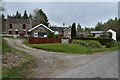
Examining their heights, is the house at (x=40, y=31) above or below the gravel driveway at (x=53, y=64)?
above

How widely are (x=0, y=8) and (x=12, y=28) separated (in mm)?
47964

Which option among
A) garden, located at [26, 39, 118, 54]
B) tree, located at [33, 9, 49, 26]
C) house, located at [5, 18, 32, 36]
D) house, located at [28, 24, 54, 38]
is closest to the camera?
garden, located at [26, 39, 118, 54]

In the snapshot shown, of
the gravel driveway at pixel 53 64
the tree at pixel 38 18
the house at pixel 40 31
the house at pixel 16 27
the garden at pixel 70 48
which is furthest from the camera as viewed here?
the tree at pixel 38 18

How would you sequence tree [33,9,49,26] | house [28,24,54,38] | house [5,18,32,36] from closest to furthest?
1. house [28,24,54,38]
2. house [5,18,32,36]
3. tree [33,9,49,26]

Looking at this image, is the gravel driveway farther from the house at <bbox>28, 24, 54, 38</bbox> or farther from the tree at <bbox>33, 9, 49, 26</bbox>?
the tree at <bbox>33, 9, 49, 26</bbox>

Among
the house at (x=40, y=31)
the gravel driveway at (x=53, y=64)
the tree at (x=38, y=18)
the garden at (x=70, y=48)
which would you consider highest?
the tree at (x=38, y=18)

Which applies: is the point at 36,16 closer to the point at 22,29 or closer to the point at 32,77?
the point at 22,29

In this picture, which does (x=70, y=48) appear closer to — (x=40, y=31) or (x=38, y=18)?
(x=40, y=31)

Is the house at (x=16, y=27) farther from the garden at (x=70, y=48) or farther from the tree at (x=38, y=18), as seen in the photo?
the garden at (x=70, y=48)

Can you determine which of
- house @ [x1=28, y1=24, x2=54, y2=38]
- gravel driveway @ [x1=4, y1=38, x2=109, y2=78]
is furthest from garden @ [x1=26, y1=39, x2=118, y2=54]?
house @ [x1=28, y1=24, x2=54, y2=38]

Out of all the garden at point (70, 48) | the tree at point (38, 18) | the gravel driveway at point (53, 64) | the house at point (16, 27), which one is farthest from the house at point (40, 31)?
the gravel driveway at point (53, 64)

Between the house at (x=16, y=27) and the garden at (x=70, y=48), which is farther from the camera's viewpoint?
the house at (x=16, y=27)

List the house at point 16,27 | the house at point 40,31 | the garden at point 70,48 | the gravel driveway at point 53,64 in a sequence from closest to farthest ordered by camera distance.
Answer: the gravel driveway at point 53,64 < the garden at point 70,48 < the house at point 40,31 < the house at point 16,27

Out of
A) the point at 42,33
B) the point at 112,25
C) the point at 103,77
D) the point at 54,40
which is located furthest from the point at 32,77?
the point at 112,25
